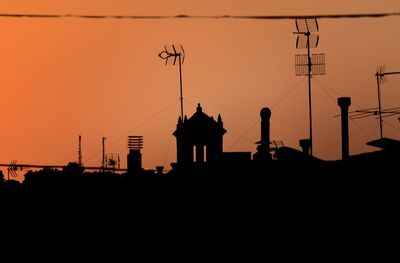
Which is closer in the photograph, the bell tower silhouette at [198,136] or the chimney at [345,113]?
the chimney at [345,113]

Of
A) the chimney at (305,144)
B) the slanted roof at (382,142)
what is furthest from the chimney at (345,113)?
the chimney at (305,144)

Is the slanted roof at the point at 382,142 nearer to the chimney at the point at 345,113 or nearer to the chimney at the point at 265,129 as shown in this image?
the chimney at the point at 345,113

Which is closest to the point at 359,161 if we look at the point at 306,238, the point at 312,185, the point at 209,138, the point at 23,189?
the point at 312,185

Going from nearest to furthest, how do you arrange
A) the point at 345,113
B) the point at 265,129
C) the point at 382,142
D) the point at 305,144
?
the point at 265,129, the point at 382,142, the point at 345,113, the point at 305,144

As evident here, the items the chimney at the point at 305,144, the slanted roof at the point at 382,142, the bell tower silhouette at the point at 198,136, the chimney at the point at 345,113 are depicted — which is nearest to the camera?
the slanted roof at the point at 382,142

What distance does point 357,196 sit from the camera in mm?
21891

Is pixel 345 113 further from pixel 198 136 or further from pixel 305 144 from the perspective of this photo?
pixel 198 136

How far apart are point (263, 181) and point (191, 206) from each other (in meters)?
2.37

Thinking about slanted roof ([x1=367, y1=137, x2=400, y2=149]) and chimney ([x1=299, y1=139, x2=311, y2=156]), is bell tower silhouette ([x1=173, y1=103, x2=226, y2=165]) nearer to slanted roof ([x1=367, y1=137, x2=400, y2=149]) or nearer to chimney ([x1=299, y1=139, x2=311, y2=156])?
chimney ([x1=299, y1=139, x2=311, y2=156])

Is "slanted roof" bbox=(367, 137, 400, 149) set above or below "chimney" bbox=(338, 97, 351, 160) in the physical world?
below

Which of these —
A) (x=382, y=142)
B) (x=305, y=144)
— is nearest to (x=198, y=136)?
(x=305, y=144)

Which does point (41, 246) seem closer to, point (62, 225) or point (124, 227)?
point (62, 225)

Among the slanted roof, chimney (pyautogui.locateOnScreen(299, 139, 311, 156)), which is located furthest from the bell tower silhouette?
the slanted roof

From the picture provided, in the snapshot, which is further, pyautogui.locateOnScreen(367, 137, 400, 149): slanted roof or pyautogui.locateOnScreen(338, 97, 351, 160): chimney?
pyautogui.locateOnScreen(338, 97, 351, 160): chimney
